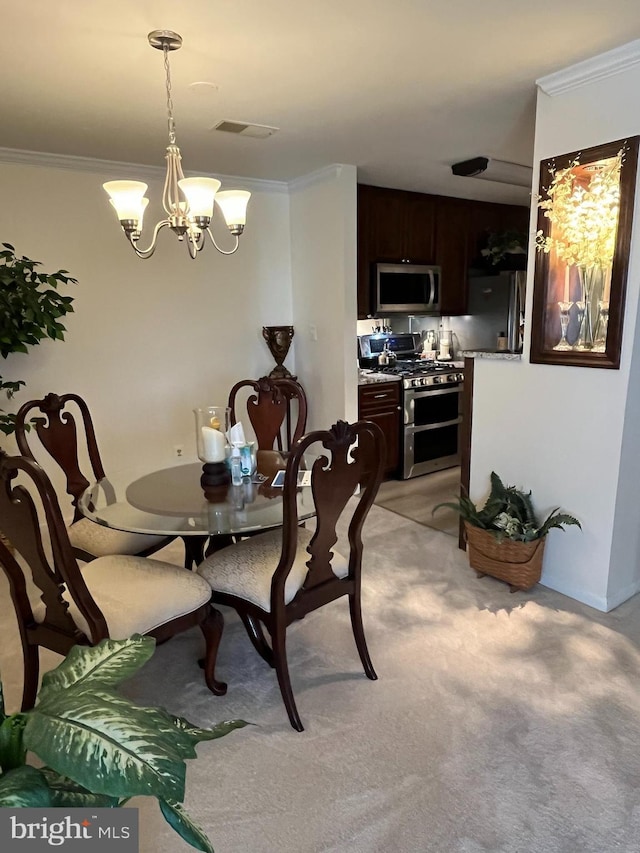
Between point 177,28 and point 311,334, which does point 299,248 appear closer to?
point 311,334

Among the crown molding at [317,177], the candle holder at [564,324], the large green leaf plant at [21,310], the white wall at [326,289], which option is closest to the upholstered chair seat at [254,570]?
the candle holder at [564,324]

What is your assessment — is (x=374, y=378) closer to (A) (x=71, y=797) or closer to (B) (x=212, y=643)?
(B) (x=212, y=643)

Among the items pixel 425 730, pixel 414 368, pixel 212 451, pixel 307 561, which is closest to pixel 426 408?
pixel 414 368

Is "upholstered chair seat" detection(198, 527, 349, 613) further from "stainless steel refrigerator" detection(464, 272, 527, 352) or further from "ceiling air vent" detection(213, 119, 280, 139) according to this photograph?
"stainless steel refrigerator" detection(464, 272, 527, 352)

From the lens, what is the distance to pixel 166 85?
242 centimetres

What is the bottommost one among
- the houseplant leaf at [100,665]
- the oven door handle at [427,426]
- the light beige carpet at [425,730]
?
the light beige carpet at [425,730]

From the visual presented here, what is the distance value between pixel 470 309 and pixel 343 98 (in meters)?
2.96

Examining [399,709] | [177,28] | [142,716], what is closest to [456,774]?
[399,709]

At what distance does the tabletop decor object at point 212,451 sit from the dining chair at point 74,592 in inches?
15.9

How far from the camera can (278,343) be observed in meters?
4.35

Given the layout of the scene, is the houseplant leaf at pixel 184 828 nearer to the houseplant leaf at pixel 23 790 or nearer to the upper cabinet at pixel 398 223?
the houseplant leaf at pixel 23 790

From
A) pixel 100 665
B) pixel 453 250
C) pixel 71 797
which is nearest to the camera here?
pixel 71 797

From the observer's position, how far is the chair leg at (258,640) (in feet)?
7.56

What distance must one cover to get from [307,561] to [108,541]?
3.06ft
